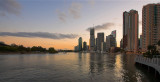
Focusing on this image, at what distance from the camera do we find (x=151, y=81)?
34.3 m

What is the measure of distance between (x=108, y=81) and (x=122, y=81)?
3.63m

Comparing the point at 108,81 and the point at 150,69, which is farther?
the point at 150,69

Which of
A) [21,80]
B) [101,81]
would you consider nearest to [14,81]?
[21,80]

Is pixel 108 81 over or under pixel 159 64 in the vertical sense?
under

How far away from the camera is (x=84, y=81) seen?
34.0 metres

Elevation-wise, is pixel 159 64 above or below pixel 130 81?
above

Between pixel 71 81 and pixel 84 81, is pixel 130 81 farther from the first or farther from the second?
pixel 71 81

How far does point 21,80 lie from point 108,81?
23108 millimetres

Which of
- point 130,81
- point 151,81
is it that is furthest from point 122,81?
point 151,81

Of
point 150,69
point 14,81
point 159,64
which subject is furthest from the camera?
point 150,69

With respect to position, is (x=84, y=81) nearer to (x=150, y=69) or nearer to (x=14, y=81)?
(x=14, y=81)

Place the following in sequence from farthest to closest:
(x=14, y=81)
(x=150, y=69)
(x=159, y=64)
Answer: (x=150, y=69), (x=159, y=64), (x=14, y=81)

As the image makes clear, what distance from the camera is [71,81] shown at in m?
33.8

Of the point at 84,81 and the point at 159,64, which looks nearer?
the point at 84,81
